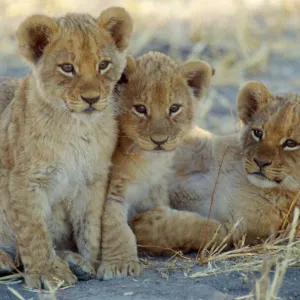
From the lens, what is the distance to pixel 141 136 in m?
4.39

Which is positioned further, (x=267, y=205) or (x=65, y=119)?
(x=267, y=205)

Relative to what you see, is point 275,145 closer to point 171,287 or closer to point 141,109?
point 141,109

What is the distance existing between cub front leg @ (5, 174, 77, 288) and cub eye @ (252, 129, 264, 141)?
1.29m

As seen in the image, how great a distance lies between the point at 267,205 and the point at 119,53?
4.02 feet

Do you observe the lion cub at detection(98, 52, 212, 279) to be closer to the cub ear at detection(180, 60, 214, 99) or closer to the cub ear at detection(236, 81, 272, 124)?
the cub ear at detection(180, 60, 214, 99)

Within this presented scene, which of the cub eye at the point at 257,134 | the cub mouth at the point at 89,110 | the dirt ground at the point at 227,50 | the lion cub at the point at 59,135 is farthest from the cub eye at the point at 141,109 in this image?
the dirt ground at the point at 227,50

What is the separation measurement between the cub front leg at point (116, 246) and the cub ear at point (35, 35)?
87cm

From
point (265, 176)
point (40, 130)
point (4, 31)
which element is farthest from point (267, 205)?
point (4, 31)

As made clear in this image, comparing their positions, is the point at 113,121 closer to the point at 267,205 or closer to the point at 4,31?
the point at 267,205

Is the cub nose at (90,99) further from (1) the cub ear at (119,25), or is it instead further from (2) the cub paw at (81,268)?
(2) the cub paw at (81,268)

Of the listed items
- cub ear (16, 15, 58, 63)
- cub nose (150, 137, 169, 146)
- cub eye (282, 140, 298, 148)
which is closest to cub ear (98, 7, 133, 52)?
cub ear (16, 15, 58, 63)

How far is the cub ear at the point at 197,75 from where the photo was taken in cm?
468

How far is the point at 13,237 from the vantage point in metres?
4.56

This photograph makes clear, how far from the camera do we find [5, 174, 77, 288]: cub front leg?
4203mm
